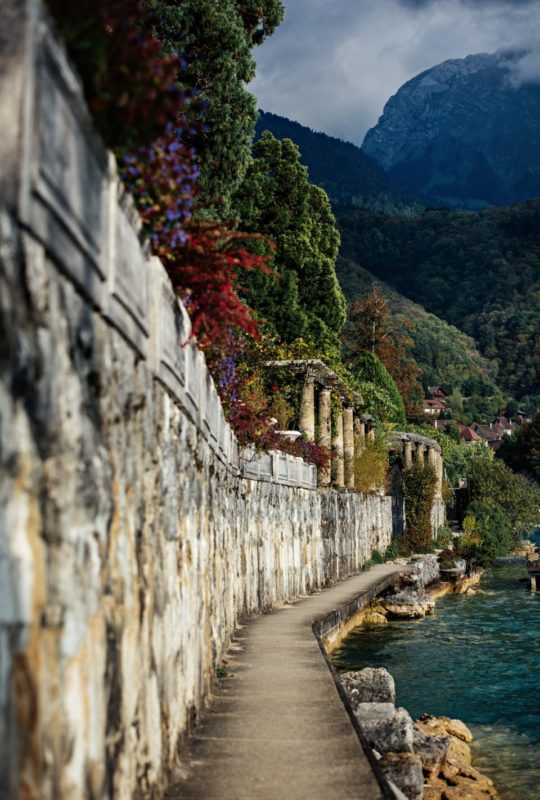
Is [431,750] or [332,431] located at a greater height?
[332,431]

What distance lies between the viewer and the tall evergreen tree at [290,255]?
31156mm

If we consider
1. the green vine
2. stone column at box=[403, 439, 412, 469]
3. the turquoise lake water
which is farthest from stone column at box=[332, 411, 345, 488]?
stone column at box=[403, 439, 412, 469]

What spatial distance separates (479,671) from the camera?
20047mm

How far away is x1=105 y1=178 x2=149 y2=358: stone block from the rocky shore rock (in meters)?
4.62

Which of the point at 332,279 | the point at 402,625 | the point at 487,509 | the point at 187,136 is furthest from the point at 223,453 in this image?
the point at 487,509

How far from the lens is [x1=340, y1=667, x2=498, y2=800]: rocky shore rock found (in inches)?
345

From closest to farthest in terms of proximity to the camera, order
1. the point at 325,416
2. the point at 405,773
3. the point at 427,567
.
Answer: the point at 405,773 → the point at 325,416 → the point at 427,567

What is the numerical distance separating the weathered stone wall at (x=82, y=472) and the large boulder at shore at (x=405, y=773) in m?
3.39

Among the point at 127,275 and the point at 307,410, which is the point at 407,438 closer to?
the point at 307,410

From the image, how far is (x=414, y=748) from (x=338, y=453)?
Result: 16687 mm

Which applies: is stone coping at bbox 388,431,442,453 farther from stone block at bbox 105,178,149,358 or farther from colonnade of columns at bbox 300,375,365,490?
stone block at bbox 105,178,149,358

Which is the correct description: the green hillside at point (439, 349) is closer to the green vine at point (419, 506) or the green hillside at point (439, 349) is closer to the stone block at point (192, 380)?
the green vine at point (419, 506)

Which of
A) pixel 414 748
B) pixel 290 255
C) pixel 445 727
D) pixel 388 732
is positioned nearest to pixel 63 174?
pixel 388 732

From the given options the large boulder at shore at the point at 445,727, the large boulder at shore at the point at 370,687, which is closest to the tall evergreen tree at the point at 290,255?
the large boulder at shore at the point at 445,727
